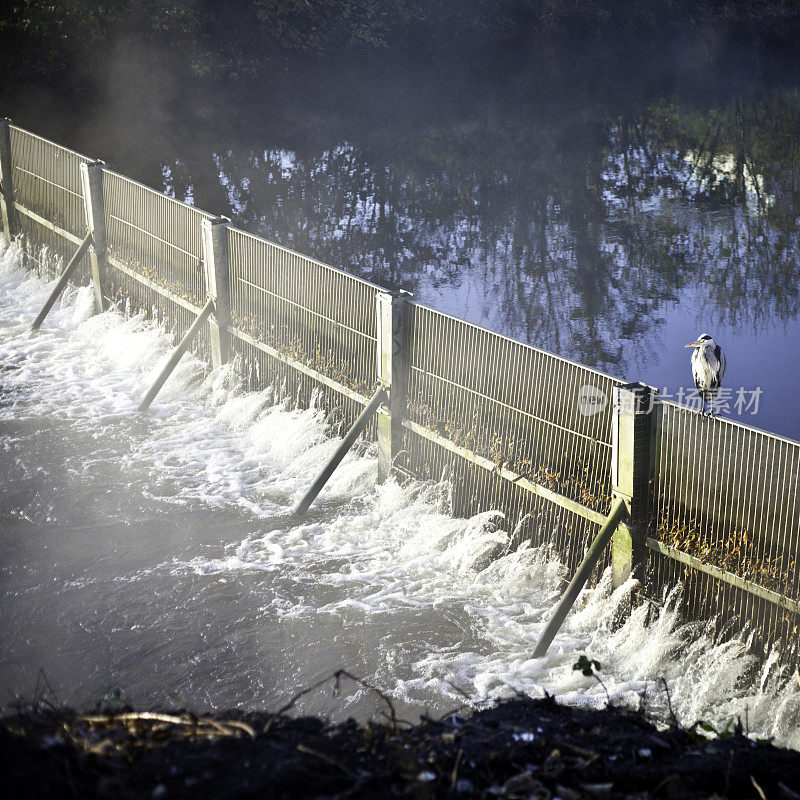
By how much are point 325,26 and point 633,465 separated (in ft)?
125

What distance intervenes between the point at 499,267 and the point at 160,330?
8.82 meters

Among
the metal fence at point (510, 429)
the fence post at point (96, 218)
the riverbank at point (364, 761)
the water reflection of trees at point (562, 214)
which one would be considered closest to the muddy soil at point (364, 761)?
the riverbank at point (364, 761)

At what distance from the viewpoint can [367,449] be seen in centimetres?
1325

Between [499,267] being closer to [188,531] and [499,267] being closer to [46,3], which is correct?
[188,531]

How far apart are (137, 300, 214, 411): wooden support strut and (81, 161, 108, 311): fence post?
4.23 meters

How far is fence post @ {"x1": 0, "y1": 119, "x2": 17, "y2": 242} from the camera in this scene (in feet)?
72.3

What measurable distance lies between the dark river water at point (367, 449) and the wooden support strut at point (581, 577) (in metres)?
0.26

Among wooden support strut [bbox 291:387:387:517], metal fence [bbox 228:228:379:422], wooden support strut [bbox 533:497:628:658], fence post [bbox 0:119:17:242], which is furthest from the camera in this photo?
fence post [bbox 0:119:17:242]

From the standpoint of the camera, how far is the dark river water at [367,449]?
30.8 ft

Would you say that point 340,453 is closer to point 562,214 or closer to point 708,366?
point 708,366

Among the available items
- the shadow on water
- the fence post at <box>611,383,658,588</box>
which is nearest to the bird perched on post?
the fence post at <box>611,383,658,588</box>

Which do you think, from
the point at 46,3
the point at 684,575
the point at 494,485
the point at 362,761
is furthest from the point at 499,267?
the point at 46,3

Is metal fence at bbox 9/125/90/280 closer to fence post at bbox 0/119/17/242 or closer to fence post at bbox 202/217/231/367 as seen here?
fence post at bbox 0/119/17/242

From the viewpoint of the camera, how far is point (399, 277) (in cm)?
2256
